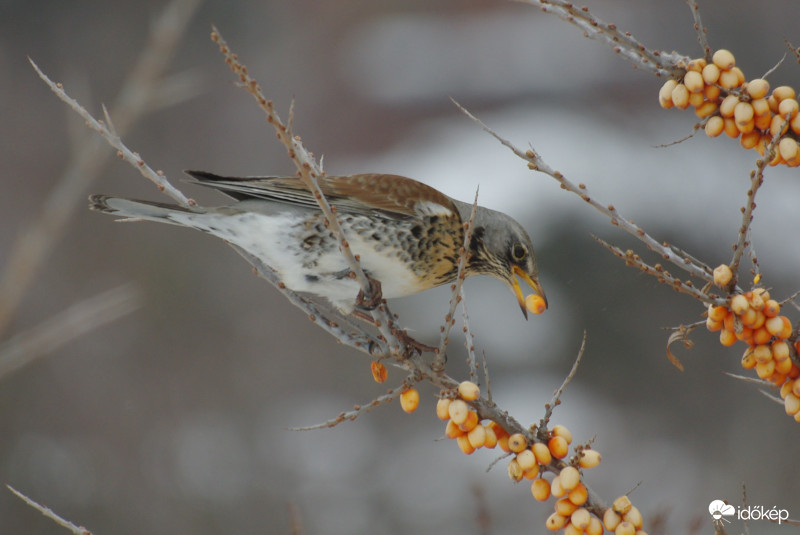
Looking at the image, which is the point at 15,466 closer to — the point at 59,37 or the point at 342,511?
the point at 342,511

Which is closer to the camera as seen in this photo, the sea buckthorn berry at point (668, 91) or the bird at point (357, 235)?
the sea buckthorn berry at point (668, 91)

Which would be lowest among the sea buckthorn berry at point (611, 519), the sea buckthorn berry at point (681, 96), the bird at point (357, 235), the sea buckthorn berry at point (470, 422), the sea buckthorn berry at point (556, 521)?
the sea buckthorn berry at point (611, 519)

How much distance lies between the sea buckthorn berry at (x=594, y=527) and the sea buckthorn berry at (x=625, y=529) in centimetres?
4

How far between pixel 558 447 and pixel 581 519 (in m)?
0.15

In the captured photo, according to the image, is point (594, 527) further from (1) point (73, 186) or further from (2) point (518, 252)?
(2) point (518, 252)

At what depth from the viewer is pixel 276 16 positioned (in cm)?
1595

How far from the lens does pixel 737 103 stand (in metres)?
1.79

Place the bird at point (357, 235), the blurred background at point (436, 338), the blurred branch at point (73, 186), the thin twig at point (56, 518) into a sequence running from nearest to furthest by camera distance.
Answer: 1. the blurred branch at point (73, 186)
2. the thin twig at point (56, 518)
3. the bird at point (357, 235)
4. the blurred background at point (436, 338)

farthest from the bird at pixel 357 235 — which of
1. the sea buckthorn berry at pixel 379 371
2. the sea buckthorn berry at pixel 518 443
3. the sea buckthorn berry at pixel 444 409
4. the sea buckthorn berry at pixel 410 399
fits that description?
the sea buckthorn berry at pixel 518 443

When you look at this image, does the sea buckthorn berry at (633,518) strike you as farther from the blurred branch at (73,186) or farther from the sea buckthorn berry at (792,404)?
the blurred branch at (73,186)

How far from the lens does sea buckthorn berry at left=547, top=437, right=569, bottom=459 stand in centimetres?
178

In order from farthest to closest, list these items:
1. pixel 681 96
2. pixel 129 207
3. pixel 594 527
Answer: pixel 129 207 → pixel 681 96 → pixel 594 527

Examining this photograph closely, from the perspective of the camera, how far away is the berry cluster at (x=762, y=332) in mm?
1625

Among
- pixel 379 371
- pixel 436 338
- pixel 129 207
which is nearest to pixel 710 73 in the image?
pixel 379 371
